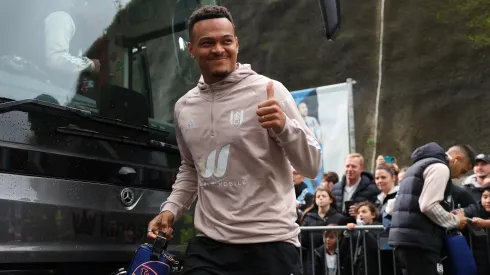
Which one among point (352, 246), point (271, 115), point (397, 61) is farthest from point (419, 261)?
point (397, 61)

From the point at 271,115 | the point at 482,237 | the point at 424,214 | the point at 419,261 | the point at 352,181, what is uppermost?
the point at 352,181

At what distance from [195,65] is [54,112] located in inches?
55.5

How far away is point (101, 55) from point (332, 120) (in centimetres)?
806

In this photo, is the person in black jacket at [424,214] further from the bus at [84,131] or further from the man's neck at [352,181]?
the bus at [84,131]

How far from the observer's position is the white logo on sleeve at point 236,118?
108 inches

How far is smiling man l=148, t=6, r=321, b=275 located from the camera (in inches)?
105

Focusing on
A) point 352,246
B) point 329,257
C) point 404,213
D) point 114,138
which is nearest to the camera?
point 114,138

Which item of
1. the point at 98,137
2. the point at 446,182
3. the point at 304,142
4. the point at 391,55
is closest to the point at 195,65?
the point at 98,137


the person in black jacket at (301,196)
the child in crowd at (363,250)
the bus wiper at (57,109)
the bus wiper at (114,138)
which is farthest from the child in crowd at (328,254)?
the bus wiper at (57,109)

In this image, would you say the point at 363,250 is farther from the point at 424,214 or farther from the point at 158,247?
the point at 158,247

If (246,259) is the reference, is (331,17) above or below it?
above

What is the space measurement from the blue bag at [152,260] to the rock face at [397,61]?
38.5 feet

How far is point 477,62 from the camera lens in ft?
45.9

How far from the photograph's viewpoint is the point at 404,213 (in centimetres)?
556
